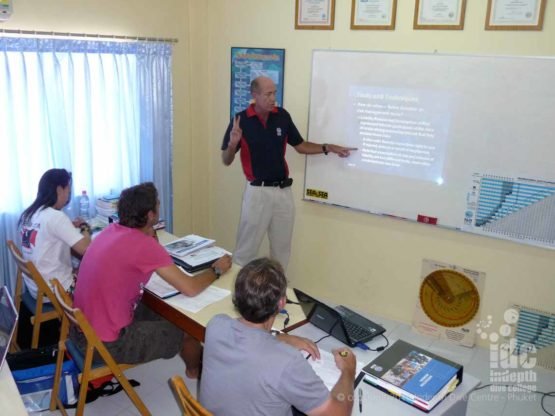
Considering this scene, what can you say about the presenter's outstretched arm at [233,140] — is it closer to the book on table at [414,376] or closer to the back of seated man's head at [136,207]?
the back of seated man's head at [136,207]

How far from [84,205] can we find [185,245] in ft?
3.37

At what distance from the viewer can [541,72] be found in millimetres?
3041

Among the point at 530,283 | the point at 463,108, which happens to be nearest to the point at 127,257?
the point at 463,108

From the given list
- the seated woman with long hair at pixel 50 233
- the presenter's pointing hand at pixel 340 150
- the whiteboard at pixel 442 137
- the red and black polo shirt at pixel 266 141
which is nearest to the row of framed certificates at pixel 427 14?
the whiteboard at pixel 442 137

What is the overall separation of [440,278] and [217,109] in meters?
2.19

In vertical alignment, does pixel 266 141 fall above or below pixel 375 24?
below

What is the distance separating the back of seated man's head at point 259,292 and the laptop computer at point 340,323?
0.53 metres

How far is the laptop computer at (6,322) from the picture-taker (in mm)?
2162

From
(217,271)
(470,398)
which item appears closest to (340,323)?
(217,271)

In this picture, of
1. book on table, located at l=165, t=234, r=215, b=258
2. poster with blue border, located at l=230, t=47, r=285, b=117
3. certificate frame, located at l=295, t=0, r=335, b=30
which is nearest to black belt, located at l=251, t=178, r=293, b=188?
poster with blue border, located at l=230, t=47, r=285, b=117

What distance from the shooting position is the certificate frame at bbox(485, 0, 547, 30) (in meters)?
2.98

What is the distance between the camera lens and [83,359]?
8.37ft

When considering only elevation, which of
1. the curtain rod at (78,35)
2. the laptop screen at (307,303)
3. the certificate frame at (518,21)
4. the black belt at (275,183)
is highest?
the certificate frame at (518,21)

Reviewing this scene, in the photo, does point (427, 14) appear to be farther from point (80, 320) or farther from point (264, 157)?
point (80, 320)
